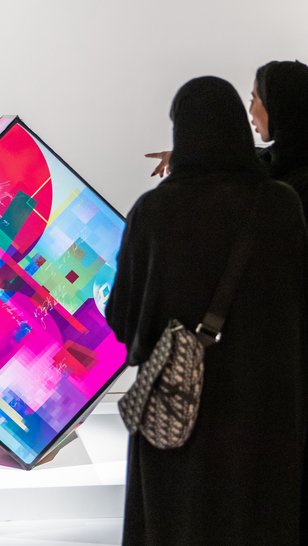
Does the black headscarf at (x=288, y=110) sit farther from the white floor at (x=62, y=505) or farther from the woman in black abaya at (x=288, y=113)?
the white floor at (x=62, y=505)

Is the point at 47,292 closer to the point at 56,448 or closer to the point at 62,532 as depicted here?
the point at 56,448

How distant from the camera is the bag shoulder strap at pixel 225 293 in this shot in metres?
1.32

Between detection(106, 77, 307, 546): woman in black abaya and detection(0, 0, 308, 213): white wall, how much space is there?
1737mm

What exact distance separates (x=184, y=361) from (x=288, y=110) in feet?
2.41

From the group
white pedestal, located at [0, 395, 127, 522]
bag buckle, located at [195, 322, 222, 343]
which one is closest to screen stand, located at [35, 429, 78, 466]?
white pedestal, located at [0, 395, 127, 522]

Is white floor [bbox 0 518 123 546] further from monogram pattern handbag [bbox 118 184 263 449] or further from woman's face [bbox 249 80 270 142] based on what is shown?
woman's face [bbox 249 80 270 142]

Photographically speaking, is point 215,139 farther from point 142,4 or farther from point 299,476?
point 142,4

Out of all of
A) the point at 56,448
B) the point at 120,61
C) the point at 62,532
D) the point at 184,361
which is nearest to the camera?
the point at 184,361

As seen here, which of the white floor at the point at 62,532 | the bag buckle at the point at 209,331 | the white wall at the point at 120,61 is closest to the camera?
the bag buckle at the point at 209,331

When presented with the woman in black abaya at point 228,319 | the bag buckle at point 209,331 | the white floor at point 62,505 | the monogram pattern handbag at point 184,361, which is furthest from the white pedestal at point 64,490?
the bag buckle at point 209,331

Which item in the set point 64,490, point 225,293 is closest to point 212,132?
point 225,293

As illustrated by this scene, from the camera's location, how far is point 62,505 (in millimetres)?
2176

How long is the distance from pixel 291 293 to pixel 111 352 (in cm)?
103

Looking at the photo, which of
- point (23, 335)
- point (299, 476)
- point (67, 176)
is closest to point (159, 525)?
point (299, 476)
